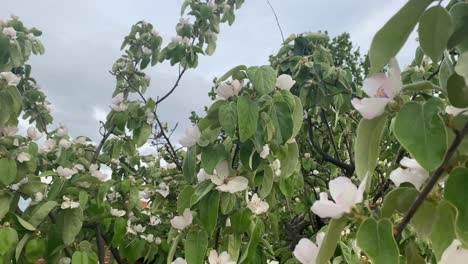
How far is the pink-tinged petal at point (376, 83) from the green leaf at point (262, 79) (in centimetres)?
78

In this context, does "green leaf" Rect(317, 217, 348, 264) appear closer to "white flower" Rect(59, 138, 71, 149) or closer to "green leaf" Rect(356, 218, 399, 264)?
"green leaf" Rect(356, 218, 399, 264)

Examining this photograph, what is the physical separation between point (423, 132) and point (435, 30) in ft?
0.38

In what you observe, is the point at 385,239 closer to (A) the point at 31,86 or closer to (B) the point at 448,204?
(B) the point at 448,204

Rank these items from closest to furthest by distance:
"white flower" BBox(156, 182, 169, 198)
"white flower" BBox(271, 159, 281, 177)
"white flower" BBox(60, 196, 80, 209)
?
"white flower" BBox(271, 159, 281, 177) → "white flower" BBox(60, 196, 80, 209) → "white flower" BBox(156, 182, 169, 198)

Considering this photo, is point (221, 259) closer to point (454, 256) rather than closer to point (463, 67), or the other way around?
point (454, 256)

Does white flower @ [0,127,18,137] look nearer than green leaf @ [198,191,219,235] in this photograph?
No

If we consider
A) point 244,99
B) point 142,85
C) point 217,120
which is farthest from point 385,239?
point 142,85

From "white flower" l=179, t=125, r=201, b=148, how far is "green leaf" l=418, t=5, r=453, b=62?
974 mm

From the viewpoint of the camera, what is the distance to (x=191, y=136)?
1.47 m

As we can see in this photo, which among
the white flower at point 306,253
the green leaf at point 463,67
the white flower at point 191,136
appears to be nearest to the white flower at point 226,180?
the white flower at point 191,136

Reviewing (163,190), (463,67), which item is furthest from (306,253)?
(163,190)

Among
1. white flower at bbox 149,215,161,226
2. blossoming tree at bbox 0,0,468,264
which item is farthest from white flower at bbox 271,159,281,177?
white flower at bbox 149,215,161,226

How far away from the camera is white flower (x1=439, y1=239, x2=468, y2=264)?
563 mm

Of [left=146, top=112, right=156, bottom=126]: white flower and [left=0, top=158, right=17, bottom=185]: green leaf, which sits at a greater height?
[left=146, top=112, right=156, bottom=126]: white flower
